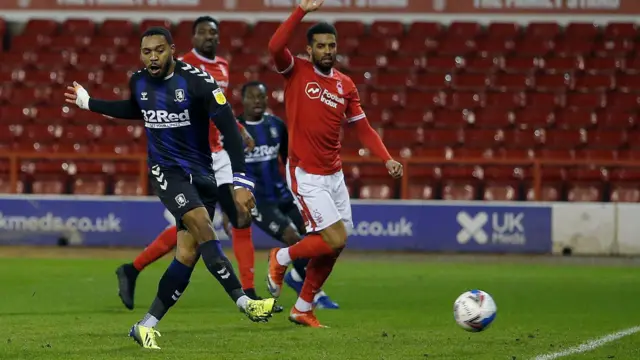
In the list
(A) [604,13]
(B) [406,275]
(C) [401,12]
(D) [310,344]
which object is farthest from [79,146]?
(D) [310,344]

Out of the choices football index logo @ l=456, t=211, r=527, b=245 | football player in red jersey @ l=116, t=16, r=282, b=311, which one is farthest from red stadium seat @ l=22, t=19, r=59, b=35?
football player in red jersey @ l=116, t=16, r=282, b=311

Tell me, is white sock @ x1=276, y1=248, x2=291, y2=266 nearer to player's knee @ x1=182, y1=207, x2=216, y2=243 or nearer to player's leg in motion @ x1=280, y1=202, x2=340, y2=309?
player's leg in motion @ x1=280, y1=202, x2=340, y2=309

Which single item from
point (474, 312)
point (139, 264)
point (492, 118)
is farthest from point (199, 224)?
point (492, 118)

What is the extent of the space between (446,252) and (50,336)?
35.8 feet

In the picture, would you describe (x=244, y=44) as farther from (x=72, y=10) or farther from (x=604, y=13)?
(x=604, y=13)

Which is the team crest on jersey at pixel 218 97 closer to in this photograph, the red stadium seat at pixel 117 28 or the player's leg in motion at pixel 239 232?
the player's leg in motion at pixel 239 232

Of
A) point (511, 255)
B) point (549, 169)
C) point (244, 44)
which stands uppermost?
point (244, 44)

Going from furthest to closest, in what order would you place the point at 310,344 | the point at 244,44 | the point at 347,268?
the point at 244,44 < the point at 347,268 < the point at 310,344

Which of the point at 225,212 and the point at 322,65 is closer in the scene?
the point at 322,65

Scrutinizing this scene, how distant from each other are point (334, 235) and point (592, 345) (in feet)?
7.19

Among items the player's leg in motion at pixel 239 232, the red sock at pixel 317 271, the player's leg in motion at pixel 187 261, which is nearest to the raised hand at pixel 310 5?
the player's leg in motion at pixel 187 261

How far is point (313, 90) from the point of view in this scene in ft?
29.7

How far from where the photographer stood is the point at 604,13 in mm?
23000

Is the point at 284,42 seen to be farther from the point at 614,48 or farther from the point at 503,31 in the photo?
the point at 614,48
